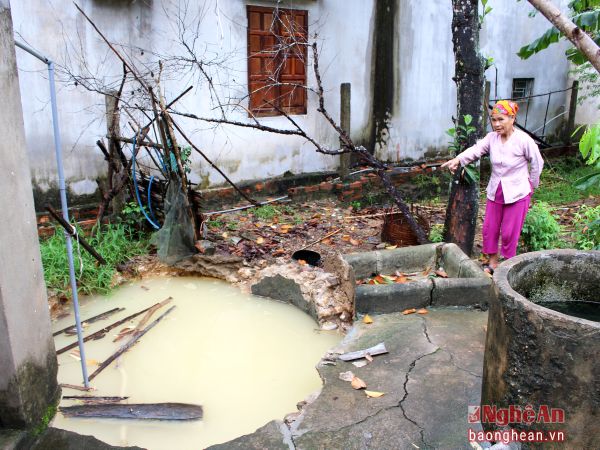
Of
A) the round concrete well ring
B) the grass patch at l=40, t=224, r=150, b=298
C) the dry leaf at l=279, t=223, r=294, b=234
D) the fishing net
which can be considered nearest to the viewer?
the round concrete well ring

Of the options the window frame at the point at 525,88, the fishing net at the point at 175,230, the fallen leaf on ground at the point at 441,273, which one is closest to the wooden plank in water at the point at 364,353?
the fallen leaf on ground at the point at 441,273

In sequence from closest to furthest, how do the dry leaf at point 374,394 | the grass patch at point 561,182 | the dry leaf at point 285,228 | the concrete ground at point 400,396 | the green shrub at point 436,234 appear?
the concrete ground at point 400,396
the dry leaf at point 374,394
the green shrub at point 436,234
the dry leaf at point 285,228
the grass patch at point 561,182

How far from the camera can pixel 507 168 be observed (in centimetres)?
511

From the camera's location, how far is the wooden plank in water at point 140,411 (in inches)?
146

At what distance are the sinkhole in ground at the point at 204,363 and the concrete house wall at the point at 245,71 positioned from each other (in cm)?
238

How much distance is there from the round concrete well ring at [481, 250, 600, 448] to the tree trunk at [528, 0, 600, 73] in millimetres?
1181

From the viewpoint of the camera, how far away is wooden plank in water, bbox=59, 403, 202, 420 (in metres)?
3.70

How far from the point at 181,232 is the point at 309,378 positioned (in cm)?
250

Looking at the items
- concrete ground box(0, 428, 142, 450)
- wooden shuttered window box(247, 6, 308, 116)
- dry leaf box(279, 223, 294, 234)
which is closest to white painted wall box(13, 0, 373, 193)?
wooden shuttered window box(247, 6, 308, 116)

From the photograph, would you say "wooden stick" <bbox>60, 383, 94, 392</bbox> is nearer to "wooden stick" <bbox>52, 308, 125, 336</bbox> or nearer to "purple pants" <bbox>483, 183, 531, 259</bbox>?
"wooden stick" <bbox>52, 308, 125, 336</bbox>

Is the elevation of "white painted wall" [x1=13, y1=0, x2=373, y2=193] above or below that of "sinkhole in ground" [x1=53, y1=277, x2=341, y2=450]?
above

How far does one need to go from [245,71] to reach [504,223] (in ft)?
14.2

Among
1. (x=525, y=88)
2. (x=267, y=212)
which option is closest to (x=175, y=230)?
(x=267, y=212)

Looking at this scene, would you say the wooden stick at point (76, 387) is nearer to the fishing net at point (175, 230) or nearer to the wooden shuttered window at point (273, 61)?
the fishing net at point (175, 230)
